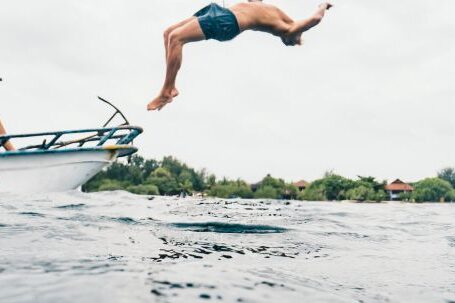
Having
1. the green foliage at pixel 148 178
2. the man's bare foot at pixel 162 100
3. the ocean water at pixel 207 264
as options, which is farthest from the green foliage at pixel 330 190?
the man's bare foot at pixel 162 100

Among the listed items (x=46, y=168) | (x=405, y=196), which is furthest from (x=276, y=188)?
(x=46, y=168)

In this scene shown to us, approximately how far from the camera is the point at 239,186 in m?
83.2

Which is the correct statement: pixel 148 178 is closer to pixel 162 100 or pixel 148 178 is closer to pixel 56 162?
pixel 56 162

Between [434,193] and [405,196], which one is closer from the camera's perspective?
[434,193]

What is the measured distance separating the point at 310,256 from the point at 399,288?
1327mm

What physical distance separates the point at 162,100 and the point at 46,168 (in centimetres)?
687

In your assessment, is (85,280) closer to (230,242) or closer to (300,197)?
(230,242)

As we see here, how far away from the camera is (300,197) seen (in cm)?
8556

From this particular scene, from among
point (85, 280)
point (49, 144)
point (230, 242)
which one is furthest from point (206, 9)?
point (49, 144)

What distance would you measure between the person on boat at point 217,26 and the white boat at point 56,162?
6434 millimetres

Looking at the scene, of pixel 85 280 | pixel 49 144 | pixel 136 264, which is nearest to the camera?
pixel 85 280

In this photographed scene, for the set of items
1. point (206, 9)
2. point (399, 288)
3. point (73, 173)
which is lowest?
point (399, 288)

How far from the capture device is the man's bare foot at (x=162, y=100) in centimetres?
473

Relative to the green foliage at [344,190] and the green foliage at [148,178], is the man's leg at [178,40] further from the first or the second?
the green foliage at [344,190]
